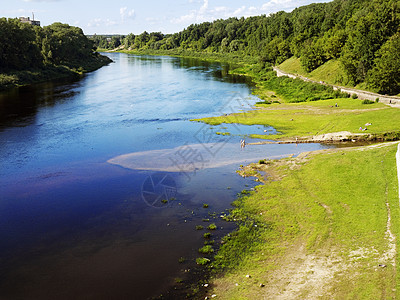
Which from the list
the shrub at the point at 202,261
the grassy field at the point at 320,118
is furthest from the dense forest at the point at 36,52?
the shrub at the point at 202,261

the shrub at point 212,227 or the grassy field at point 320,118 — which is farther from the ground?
the grassy field at point 320,118

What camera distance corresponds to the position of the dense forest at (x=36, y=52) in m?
104

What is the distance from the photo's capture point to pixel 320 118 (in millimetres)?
56906

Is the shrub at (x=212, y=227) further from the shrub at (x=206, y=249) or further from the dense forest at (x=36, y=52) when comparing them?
the dense forest at (x=36, y=52)

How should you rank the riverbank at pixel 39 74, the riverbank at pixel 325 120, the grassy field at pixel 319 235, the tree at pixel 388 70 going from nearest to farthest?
1. the grassy field at pixel 319 235
2. the riverbank at pixel 325 120
3. the tree at pixel 388 70
4. the riverbank at pixel 39 74

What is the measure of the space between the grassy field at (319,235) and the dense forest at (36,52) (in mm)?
89405

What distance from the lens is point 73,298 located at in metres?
20.1

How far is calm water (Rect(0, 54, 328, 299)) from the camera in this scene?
22.1 metres

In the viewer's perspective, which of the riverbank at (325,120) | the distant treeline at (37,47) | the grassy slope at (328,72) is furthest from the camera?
the distant treeline at (37,47)

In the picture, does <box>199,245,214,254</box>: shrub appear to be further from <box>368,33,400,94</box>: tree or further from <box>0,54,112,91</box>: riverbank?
<box>0,54,112,91</box>: riverbank

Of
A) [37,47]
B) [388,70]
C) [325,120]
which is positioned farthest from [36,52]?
[388,70]

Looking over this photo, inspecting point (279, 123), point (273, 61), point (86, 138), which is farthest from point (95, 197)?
point (273, 61)

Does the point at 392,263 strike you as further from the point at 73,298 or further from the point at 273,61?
the point at 273,61

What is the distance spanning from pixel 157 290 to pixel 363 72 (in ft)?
223
